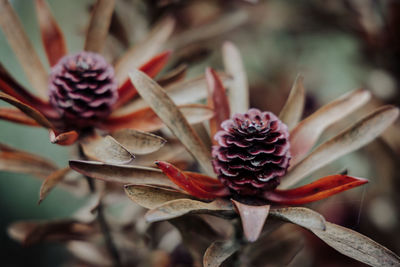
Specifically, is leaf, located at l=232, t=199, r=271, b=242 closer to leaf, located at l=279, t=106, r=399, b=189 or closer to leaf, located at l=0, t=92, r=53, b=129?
leaf, located at l=279, t=106, r=399, b=189

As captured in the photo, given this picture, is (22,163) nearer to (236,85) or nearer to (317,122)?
(236,85)

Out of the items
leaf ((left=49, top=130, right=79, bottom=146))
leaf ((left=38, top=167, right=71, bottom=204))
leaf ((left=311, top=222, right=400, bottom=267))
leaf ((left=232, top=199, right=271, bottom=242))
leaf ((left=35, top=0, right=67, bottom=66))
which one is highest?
leaf ((left=35, top=0, right=67, bottom=66))

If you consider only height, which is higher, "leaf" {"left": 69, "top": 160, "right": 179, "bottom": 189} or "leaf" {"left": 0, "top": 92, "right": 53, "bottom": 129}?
"leaf" {"left": 0, "top": 92, "right": 53, "bottom": 129}

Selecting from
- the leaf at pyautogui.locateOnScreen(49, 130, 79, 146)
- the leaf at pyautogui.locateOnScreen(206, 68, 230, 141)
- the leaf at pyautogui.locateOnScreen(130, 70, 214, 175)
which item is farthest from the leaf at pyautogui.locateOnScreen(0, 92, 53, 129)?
the leaf at pyautogui.locateOnScreen(206, 68, 230, 141)

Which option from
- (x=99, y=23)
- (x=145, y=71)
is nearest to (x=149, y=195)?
(x=145, y=71)

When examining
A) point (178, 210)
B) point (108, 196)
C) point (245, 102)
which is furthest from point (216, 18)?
point (178, 210)

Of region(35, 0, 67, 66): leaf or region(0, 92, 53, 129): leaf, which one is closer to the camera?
region(0, 92, 53, 129): leaf

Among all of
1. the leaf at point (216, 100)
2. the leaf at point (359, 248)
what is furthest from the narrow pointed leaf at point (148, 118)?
the leaf at point (359, 248)

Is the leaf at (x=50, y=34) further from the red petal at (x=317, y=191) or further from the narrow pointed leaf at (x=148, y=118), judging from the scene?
the red petal at (x=317, y=191)
